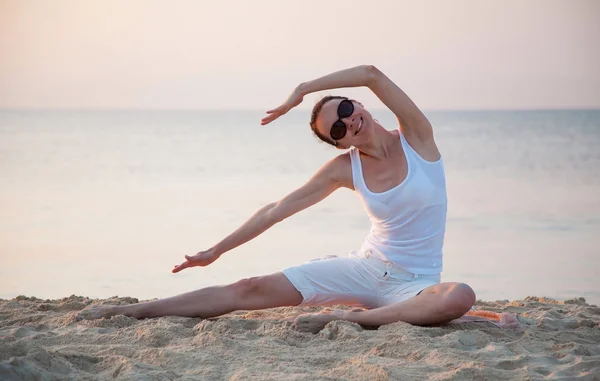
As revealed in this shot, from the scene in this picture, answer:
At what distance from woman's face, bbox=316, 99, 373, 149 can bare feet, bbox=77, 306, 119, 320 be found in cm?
151

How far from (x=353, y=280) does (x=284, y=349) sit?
0.75 metres

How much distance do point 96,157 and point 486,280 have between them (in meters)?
13.5

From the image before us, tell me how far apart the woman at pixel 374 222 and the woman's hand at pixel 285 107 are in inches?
0.4

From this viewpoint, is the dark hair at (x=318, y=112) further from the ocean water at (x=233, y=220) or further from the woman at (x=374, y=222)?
the ocean water at (x=233, y=220)

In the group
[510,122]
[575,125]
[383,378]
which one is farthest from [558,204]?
[510,122]

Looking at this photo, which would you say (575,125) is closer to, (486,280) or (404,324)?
(486,280)

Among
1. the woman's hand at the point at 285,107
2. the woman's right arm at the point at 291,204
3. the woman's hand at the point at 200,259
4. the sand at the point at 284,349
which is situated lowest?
the sand at the point at 284,349

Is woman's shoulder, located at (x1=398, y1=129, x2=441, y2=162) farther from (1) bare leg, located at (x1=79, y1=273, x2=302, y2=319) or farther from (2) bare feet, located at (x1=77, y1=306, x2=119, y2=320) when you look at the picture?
(2) bare feet, located at (x1=77, y1=306, x2=119, y2=320)

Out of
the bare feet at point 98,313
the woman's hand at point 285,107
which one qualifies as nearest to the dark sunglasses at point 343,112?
the woman's hand at point 285,107

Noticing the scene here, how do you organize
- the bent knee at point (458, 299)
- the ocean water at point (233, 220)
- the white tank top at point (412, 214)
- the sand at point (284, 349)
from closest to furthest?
1. the sand at point (284, 349)
2. the bent knee at point (458, 299)
3. the white tank top at point (412, 214)
4. the ocean water at point (233, 220)

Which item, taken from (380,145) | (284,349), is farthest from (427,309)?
(380,145)

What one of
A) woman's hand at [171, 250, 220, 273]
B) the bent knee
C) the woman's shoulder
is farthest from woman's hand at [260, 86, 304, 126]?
the bent knee

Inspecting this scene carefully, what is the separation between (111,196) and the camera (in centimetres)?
1127

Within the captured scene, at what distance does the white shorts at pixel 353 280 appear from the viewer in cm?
410
